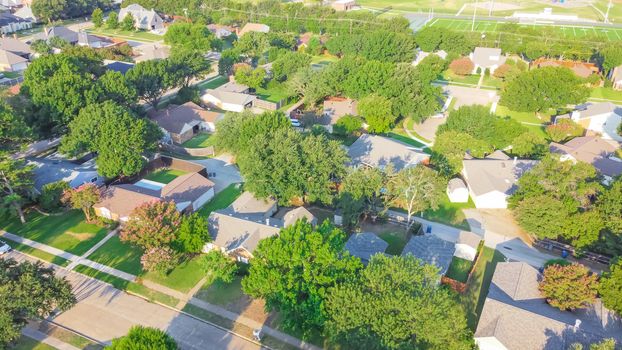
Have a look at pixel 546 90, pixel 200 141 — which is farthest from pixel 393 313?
pixel 546 90

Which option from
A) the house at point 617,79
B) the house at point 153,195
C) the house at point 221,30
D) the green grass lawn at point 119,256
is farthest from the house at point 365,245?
the house at point 221,30

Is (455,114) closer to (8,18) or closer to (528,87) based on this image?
(528,87)

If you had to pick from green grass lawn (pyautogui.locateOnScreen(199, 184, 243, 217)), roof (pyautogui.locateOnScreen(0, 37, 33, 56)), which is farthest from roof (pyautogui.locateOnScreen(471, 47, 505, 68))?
roof (pyautogui.locateOnScreen(0, 37, 33, 56))

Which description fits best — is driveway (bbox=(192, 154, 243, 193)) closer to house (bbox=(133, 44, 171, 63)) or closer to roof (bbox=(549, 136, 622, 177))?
roof (bbox=(549, 136, 622, 177))

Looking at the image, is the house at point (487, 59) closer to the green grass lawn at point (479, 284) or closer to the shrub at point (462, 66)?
A: the shrub at point (462, 66)

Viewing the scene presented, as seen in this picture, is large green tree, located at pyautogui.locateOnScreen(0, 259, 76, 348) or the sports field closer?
large green tree, located at pyautogui.locateOnScreen(0, 259, 76, 348)

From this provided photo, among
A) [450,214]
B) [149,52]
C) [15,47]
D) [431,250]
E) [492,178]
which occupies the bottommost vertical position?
[450,214]

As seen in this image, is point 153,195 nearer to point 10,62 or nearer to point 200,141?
point 200,141
